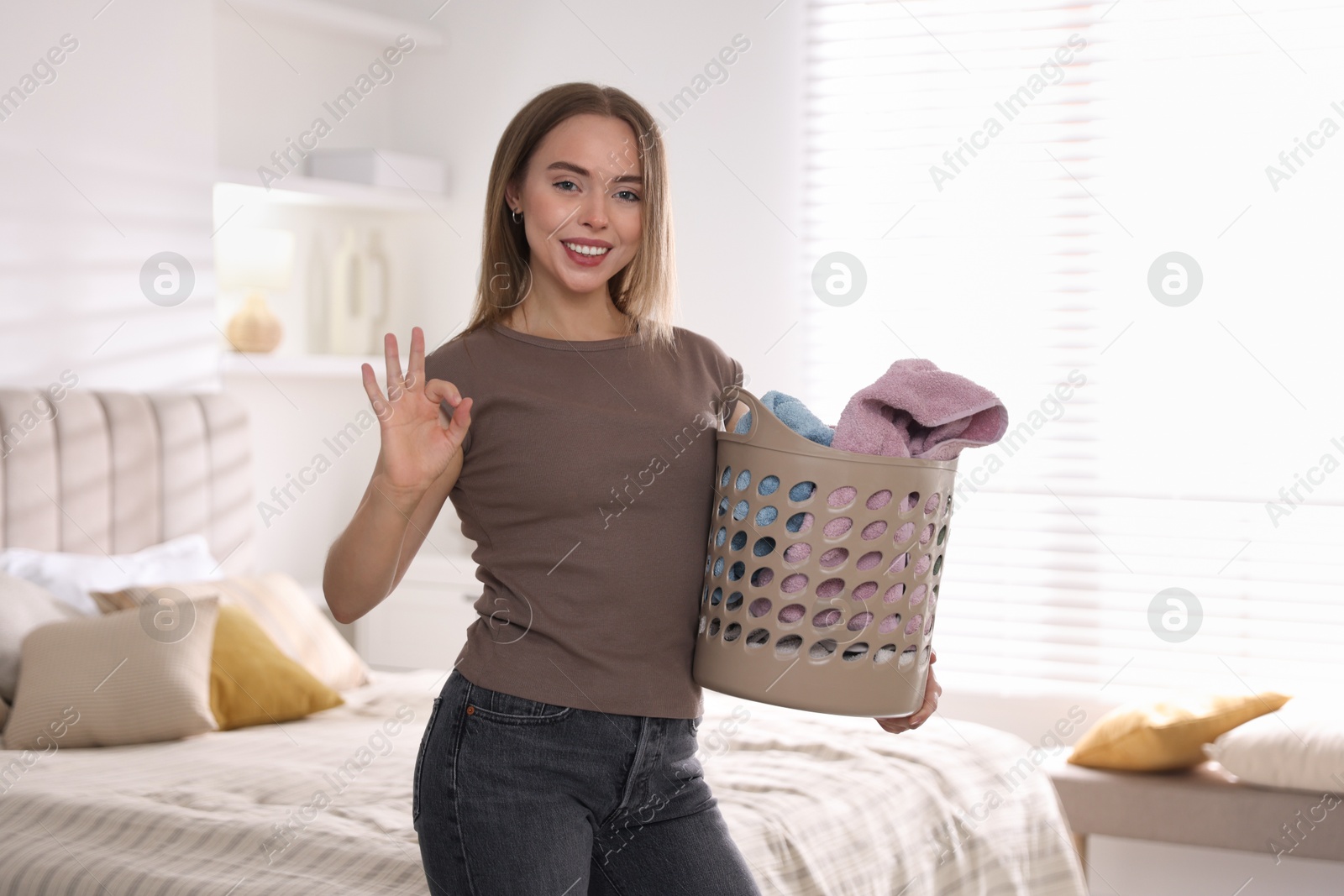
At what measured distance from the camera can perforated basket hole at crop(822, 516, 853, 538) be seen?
131 cm

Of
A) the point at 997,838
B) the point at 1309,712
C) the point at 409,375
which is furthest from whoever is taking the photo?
the point at 1309,712

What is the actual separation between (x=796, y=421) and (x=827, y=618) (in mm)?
213

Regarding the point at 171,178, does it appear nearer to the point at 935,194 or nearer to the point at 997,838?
the point at 935,194

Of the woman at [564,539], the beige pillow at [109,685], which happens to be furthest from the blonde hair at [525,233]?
the beige pillow at [109,685]

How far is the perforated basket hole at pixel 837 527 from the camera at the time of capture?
131 centimetres

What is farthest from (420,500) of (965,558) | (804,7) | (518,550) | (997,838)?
(804,7)

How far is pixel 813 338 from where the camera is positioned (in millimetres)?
4145

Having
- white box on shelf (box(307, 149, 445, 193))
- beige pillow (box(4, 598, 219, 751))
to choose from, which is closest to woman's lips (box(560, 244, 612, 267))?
beige pillow (box(4, 598, 219, 751))

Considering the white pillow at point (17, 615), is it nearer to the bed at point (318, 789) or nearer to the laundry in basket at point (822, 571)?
the bed at point (318, 789)

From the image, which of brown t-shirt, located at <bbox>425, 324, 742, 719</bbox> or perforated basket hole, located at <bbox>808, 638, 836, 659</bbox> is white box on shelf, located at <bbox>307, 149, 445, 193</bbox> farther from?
perforated basket hole, located at <bbox>808, 638, 836, 659</bbox>

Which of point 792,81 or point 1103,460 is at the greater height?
point 792,81

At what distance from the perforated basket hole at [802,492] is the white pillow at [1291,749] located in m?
2.28

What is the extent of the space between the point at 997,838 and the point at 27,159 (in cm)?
270

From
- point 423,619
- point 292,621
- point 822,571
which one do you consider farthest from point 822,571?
point 423,619
